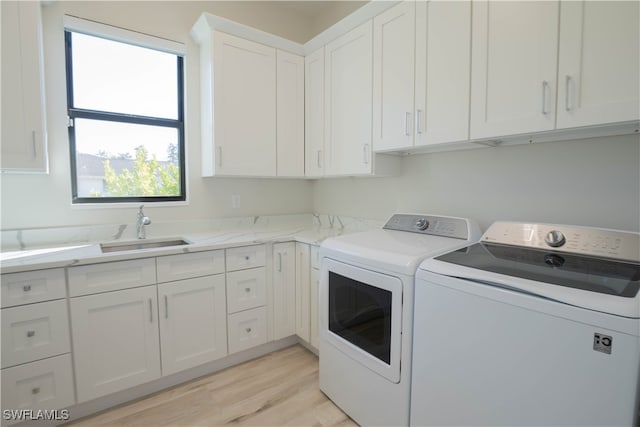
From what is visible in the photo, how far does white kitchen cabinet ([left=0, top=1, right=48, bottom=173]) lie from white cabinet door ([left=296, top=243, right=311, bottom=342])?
62.3 inches

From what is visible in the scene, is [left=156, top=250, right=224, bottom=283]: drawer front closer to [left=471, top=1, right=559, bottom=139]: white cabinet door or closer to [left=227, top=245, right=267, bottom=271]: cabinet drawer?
[left=227, top=245, right=267, bottom=271]: cabinet drawer

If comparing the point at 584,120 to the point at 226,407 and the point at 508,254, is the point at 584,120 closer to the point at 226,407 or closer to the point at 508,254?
the point at 508,254

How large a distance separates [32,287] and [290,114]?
1960 mm

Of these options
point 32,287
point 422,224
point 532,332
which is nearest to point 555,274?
point 532,332

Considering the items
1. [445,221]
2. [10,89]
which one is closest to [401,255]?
[445,221]

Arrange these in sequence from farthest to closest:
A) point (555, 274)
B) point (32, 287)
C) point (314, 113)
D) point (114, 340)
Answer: point (314, 113), point (114, 340), point (32, 287), point (555, 274)

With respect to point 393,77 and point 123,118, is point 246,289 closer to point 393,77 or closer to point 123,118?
point 123,118

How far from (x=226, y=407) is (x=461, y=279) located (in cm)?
151

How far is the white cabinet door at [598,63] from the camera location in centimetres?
112

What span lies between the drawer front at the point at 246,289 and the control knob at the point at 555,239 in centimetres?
168

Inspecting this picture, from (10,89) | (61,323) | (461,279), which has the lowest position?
(61,323)

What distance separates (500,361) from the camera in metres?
1.07

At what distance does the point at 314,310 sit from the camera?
2221 millimetres
